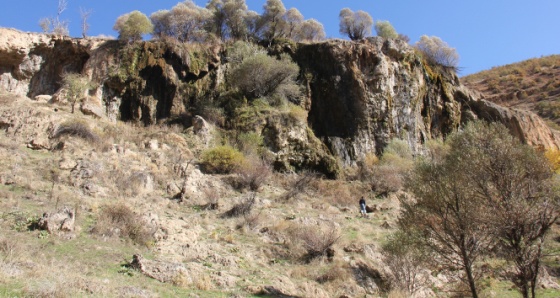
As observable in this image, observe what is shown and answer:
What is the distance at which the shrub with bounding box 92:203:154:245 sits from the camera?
11.3 meters

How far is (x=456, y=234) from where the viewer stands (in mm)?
12148

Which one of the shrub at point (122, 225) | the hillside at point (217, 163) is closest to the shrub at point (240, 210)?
the hillside at point (217, 163)

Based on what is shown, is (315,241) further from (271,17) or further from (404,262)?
(271,17)

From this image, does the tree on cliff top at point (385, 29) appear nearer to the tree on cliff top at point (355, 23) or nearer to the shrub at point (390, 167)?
the tree on cliff top at point (355, 23)

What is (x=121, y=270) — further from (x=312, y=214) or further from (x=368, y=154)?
(x=368, y=154)

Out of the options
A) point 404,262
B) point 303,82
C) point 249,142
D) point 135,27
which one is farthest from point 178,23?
point 404,262

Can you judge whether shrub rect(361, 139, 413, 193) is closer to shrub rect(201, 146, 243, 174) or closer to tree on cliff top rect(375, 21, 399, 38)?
shrub rect(201, 146, 243, 174)

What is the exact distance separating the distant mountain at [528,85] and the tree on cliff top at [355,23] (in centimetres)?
2590

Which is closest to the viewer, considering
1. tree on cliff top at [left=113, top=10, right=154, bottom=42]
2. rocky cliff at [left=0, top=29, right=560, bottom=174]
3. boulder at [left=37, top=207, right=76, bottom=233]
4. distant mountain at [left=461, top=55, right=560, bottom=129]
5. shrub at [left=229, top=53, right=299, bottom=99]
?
boulder at [left=37, top=207, right=76, bottom=233]

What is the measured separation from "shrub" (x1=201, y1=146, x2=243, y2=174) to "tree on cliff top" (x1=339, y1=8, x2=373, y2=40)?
20.9 m

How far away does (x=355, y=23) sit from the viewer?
3594 centimetres

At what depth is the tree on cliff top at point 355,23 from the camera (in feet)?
117

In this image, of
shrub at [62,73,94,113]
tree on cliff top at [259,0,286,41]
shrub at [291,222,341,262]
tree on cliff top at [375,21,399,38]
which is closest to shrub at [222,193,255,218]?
shrub at [291,222,341,262]

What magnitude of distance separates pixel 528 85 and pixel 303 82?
145 ft
